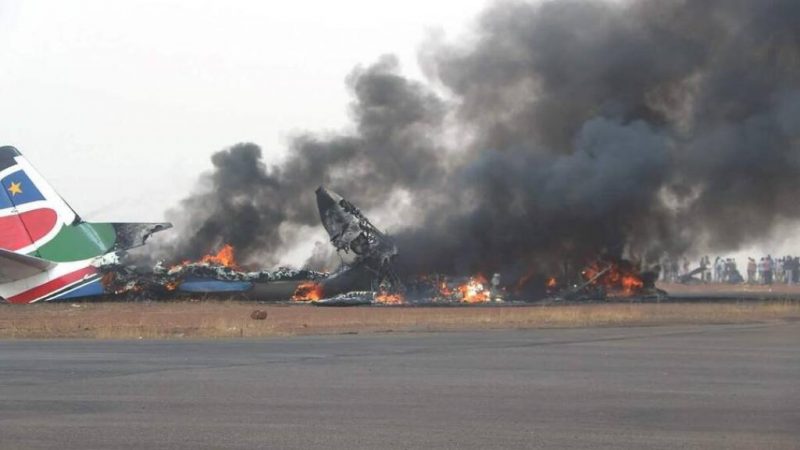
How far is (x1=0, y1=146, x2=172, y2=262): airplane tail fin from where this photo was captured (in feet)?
175

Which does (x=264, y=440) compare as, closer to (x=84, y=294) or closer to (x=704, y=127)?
(x=84, y=294)

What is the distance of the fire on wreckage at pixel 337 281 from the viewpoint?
5456 cm

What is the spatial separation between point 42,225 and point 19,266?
149 inches

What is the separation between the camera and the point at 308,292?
55844 millimetres

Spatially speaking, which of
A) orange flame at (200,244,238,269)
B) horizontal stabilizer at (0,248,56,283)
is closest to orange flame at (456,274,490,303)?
orange flame at (200,244,238,269)

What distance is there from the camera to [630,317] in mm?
41938

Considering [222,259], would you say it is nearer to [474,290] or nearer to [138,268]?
[138,268]

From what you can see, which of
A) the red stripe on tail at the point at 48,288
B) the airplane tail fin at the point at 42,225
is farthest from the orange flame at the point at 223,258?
the red stripe on tail at the point at 48,288

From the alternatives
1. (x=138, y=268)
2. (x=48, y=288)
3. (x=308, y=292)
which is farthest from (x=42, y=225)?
(x=308, y=292)

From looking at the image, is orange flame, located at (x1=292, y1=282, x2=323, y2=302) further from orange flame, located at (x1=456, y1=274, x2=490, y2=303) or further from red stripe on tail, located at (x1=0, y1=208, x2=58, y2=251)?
red stripe on tail, located at (x1=0, y1=208, x2=58, y2=251)

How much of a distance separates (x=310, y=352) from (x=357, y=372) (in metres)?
5.13

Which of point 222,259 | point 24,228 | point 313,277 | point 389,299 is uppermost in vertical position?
point 24,228

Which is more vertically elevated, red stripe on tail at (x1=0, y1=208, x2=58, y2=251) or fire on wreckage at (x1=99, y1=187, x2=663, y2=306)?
red stripe on tail at (x1=0, y1=208, x2=58, y2=251)

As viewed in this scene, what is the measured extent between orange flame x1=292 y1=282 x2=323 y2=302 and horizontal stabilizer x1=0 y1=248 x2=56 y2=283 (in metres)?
11.6
